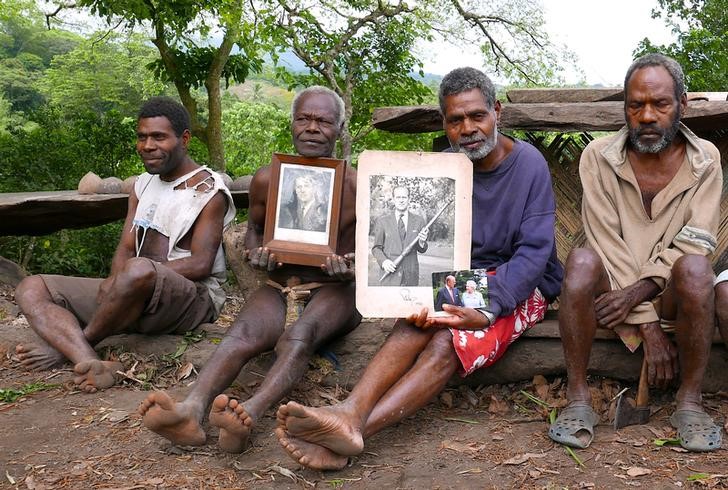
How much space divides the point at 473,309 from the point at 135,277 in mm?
1722

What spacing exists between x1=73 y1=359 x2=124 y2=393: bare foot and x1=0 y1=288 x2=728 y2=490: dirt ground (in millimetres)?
49

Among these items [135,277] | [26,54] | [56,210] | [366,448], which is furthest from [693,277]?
[26,54]

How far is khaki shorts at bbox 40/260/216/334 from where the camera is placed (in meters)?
3.80

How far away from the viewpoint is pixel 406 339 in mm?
2994

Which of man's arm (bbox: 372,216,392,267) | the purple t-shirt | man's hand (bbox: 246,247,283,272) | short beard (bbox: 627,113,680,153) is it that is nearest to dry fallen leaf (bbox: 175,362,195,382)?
man's hand (bbox: 246,247,283,272)

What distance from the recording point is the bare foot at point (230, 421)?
→ 8.97ft

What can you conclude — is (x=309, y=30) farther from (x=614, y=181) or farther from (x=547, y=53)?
(x=614, y=181)

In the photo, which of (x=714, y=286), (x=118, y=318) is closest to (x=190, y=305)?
(x=118, y=318)

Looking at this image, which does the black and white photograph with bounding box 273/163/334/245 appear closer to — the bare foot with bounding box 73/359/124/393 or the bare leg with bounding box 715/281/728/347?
the bare foot with bounding box 73/359/124/393

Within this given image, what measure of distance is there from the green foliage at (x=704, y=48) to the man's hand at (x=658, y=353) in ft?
18.4

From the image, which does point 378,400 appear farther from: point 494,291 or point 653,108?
point 653,108

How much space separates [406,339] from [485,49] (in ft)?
26.4

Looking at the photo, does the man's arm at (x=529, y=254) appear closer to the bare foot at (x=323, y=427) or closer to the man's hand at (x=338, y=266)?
the man's hand at (x=338, y=266)

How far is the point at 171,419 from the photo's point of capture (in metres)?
2.78
